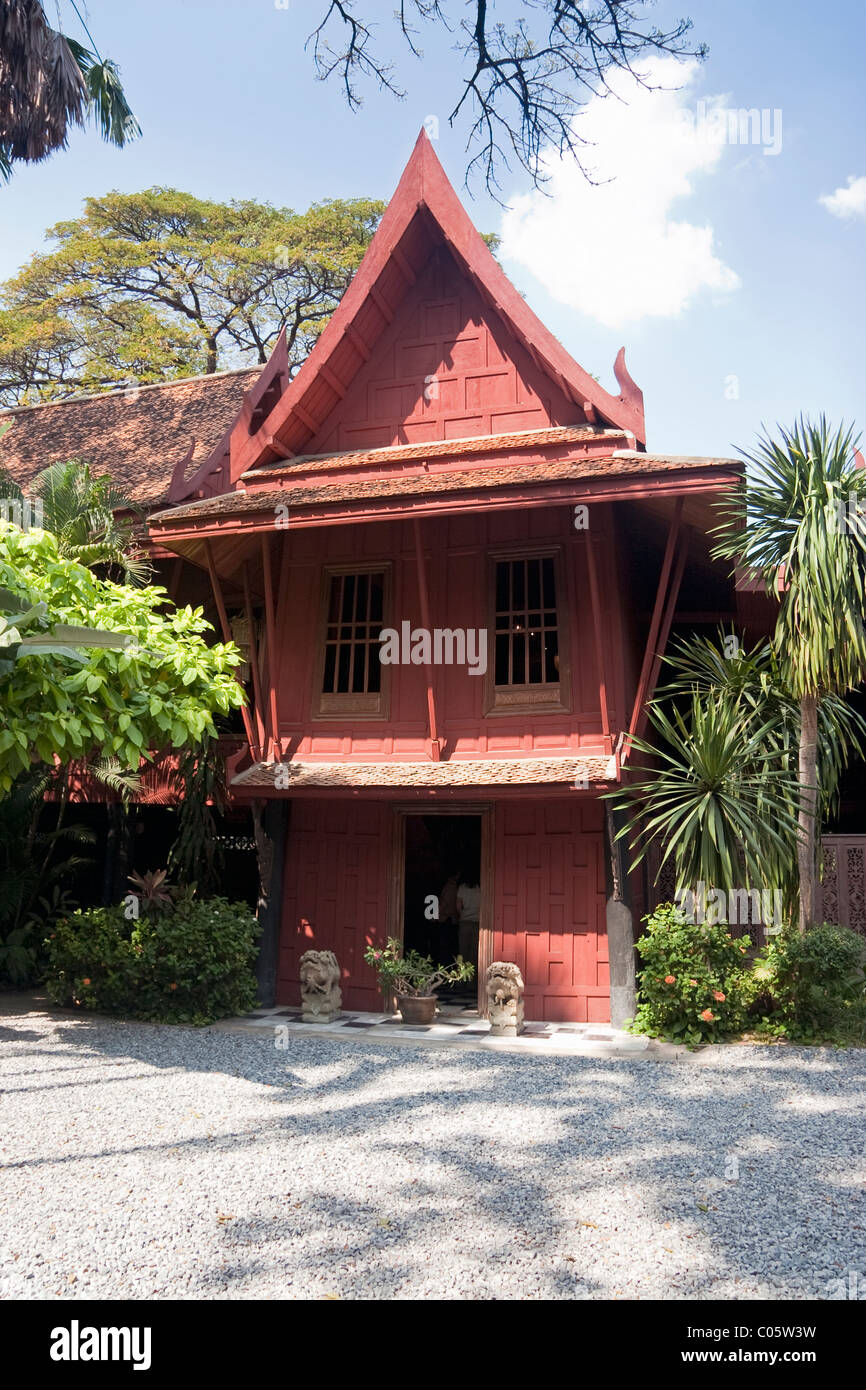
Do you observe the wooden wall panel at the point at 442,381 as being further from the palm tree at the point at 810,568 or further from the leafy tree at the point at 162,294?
the leafy tree at the point at 162,294

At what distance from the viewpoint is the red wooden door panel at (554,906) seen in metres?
10.4

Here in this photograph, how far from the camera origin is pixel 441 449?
11547 mm

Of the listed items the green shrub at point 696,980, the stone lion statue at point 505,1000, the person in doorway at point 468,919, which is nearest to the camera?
the green shrub at point 696,980

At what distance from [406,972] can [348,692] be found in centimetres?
322

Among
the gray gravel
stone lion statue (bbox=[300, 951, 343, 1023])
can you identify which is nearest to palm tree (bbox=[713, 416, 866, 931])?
the gray gravel

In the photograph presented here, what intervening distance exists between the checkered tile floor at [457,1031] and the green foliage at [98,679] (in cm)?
350

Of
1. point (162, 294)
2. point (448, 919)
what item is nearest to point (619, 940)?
point (448, 919)

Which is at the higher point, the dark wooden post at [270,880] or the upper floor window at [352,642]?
the upper floor window at [352,642]

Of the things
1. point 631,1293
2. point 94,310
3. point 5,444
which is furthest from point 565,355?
point 94,310

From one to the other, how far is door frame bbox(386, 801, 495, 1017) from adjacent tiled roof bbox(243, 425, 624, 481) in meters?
4.01

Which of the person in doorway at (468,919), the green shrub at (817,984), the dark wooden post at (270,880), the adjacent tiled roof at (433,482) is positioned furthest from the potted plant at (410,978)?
the adjacent tiled roof at (433,482)

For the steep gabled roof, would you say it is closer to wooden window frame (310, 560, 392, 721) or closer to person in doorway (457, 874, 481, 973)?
wooden window frame (310, 560, 392, 721)
